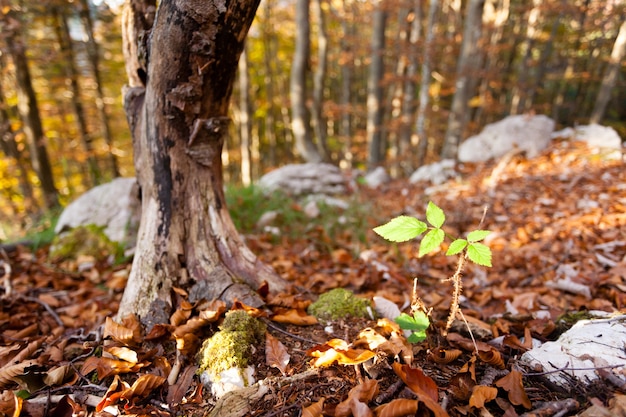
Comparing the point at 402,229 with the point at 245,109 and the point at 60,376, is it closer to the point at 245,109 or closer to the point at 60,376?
the point at 60,376

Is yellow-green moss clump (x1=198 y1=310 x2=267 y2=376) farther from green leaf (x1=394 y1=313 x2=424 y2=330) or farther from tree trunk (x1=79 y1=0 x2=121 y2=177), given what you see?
tree trunk (x1=79 y1=0 x2=121 y2=177)

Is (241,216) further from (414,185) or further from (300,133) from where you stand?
(414,185)

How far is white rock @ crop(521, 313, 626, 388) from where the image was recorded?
1172mm

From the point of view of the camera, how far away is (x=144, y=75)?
1802 mm

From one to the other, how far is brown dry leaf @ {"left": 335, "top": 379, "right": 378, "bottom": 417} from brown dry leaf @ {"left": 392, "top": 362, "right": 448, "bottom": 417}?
11 centimetres

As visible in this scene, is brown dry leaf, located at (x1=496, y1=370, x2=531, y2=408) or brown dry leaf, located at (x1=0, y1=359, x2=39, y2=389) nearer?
brown dry leaf, located at (x1=496, y1=370, x2=531, y2=408)

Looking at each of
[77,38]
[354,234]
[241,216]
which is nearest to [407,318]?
[354,234]

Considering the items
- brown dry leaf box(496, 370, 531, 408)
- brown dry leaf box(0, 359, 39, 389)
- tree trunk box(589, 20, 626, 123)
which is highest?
tree trunk box(589, 20, 626, 123)

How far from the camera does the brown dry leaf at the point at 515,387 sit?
3.58ft

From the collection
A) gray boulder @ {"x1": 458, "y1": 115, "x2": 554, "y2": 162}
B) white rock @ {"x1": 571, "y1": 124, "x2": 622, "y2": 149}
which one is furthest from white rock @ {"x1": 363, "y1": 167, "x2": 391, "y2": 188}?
white rock @ {"x1": 571, "y1": 124, "x2": 622, "y2": 149}

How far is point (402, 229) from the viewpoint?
46.9 inches

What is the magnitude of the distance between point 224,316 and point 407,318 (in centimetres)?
87

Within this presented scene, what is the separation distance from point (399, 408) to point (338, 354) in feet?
0.92

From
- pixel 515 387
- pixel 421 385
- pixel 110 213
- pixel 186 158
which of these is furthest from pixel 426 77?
pixel 421 385
